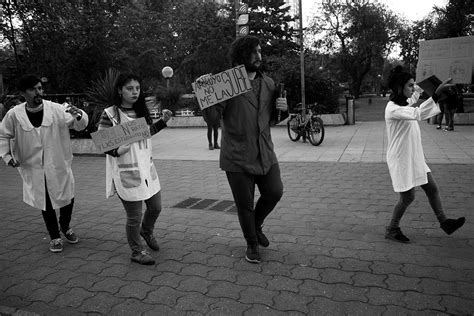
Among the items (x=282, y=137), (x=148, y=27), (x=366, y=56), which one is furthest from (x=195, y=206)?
(x=366, y=56)

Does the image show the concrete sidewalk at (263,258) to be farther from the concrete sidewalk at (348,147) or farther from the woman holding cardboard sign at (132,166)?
the concrete sidewalk at (348,147)

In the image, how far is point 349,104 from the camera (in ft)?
51.1

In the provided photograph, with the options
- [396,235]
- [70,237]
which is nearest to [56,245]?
[70,237]

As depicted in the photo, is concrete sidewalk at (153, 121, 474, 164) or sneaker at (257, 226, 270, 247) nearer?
sneaker at (257, 226, 270, 247)

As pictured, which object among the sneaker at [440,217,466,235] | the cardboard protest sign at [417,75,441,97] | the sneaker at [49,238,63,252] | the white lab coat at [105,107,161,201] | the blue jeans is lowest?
the sneaker at [49,238,63,252]

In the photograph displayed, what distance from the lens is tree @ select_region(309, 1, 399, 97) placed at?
3578 cm

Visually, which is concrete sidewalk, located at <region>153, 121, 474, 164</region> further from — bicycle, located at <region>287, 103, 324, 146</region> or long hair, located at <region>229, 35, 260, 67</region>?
long hair, located at <region>229, 35, 260, 67</region>

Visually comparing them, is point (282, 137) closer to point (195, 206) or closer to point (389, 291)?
point (195, 206)

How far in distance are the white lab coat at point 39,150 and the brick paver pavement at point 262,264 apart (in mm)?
628

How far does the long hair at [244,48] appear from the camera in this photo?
3.39 meters

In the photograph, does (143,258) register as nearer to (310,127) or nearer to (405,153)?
(405,153)

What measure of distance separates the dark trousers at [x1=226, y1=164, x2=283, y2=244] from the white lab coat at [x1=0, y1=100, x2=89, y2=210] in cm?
170

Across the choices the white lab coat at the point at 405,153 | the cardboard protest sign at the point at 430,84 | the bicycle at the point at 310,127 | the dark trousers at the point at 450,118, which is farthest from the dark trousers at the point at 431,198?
the dark trousers at the point at 450,118

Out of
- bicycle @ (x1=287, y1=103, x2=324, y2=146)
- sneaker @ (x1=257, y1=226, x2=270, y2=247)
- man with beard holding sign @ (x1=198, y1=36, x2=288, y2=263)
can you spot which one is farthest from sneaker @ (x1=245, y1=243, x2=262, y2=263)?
bicycle @ (x1=287, y1=103, x2=324, y2=146)
